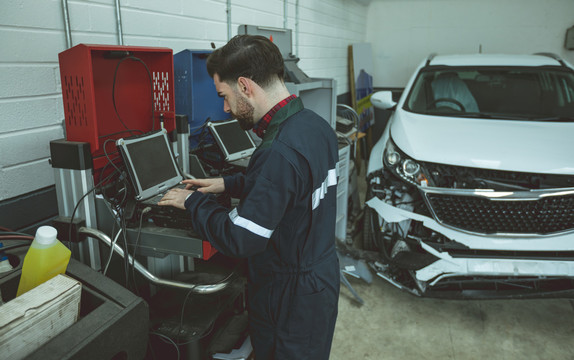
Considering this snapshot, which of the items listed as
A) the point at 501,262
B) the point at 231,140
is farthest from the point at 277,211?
the point at 501,262

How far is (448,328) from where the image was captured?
2.55 meters

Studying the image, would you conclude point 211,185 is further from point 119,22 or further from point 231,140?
point 119,22

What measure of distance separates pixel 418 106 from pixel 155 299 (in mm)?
2456

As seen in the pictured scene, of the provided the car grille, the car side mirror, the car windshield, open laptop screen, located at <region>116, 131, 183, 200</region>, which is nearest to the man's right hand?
open laptop screen, located at <region>116, 131, 183, 200</region>

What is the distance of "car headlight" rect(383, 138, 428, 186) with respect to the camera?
2.53 meters

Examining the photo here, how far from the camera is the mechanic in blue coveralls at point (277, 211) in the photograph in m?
1.20

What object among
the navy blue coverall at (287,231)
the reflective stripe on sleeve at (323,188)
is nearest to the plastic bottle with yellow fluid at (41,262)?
the navy blue coverall at (287,231)

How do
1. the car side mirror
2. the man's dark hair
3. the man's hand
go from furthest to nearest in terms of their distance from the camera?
the car side mirror < the man's hand < the man's dark hair

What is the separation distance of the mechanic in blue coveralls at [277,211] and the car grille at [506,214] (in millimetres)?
1196

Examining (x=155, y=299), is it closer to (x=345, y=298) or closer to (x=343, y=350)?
(x=343, y=350)

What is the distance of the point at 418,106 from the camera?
3350 millimetres

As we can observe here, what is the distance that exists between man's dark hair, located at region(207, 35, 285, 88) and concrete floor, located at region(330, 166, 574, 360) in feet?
5.44

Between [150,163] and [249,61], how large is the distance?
2.03 feet

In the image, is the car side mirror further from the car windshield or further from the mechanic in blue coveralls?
the mechanic in blue coveralls
